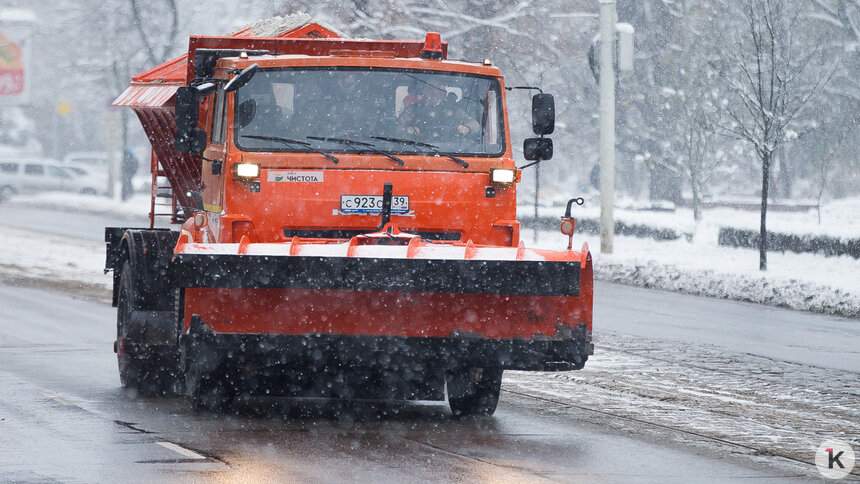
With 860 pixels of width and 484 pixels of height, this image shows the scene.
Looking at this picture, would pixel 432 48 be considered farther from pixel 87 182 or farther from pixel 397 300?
pixel 87 182

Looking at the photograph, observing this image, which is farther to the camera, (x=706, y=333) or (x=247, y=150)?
(x=706, y=333)

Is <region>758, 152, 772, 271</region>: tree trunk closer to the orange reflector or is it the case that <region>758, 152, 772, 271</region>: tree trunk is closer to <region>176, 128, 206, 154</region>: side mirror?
the orange reflector

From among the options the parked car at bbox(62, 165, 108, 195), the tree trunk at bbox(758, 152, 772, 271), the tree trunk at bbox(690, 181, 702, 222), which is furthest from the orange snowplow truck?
the parked car at bbox(62, 165, 108, 195)

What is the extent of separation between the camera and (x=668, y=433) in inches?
329

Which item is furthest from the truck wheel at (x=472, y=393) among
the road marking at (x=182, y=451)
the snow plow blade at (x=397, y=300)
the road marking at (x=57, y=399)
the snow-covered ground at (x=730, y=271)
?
the snow-covered ground at (x=730, y=271)

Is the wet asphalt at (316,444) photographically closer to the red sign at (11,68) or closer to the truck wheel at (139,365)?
the truck wheel at (139,365)

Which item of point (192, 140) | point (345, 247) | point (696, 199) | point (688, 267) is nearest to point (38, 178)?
point (696, 199)

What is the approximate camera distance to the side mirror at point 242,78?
8.84 metres

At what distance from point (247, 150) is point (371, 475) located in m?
2.98

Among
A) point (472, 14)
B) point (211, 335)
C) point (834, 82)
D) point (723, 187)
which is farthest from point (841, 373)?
point (723, 187)

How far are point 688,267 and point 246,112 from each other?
14.2m

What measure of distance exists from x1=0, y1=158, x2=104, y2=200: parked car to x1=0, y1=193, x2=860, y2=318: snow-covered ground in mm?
22119

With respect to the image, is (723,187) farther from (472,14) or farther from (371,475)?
(371,475)

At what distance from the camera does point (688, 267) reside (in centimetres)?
2205
